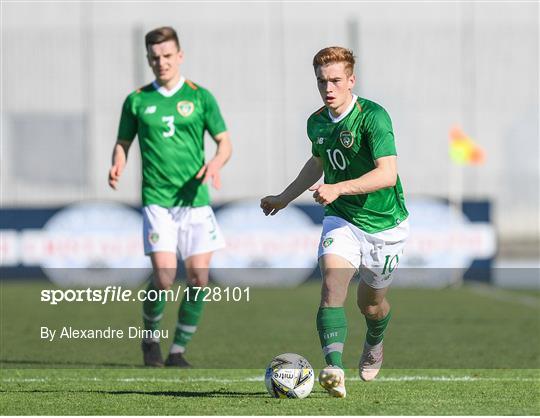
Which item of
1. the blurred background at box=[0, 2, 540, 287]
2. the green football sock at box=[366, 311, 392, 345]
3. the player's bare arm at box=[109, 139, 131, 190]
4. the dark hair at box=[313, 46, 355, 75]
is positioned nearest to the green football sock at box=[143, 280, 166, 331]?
the player's bare arm at box=[109, 139, 131, 190]

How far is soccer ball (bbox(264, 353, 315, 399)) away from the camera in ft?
23.0

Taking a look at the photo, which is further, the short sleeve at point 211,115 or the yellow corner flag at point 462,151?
the yellow corner flag at point 462,151

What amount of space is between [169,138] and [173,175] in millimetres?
255

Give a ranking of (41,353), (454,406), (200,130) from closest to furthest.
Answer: (454,406) → (200,130) → (41,353)

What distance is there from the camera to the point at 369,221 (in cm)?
734

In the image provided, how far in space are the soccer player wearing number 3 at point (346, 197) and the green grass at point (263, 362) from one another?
48 cm

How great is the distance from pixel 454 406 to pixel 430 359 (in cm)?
308

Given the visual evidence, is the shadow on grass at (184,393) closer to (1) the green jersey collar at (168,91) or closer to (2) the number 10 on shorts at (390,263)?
(2) the number 10 on shorts at (390,263)

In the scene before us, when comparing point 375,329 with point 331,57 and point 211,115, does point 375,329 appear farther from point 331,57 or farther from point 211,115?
point 211,115

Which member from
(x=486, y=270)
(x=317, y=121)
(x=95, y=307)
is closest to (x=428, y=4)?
(x=486, y=270)

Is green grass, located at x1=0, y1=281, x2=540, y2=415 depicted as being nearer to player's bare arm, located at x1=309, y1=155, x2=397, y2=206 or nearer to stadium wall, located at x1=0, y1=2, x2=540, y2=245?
player's bare arm, located at x1=309, y1=155, x2=397, y2=206

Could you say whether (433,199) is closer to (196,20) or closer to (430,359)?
(196,20)

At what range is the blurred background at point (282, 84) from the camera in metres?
23.5

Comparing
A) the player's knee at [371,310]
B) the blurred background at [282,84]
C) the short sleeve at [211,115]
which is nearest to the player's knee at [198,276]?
the short sleeve at [211,115]
